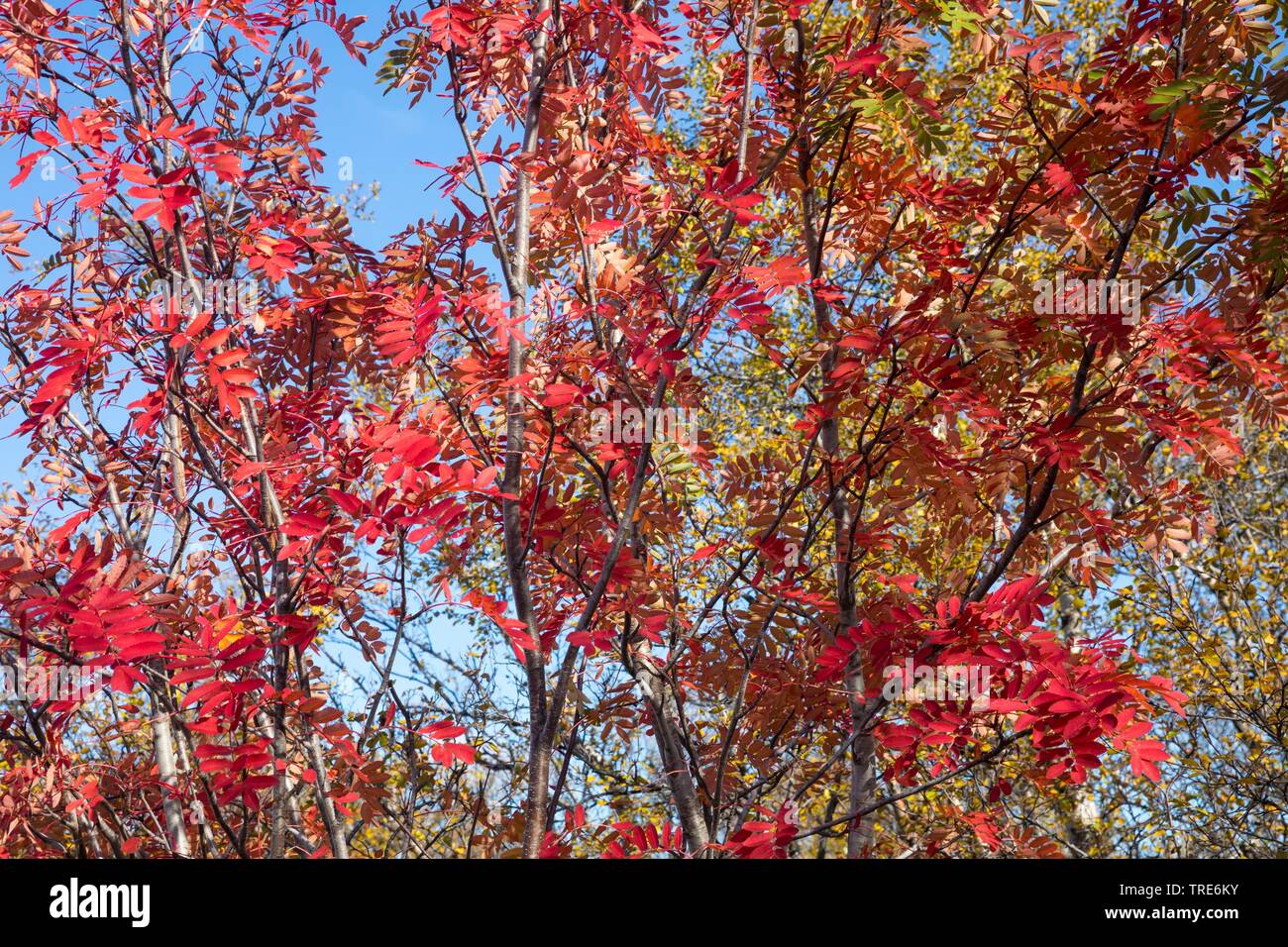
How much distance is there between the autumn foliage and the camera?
2654 millimetres

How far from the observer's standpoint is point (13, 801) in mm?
3244

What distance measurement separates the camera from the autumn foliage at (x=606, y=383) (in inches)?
104

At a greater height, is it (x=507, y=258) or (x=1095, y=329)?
(x=507, y=258)

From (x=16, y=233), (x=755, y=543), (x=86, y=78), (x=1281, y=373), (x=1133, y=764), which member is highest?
(x=86, y=78)

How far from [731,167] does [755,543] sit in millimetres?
1217

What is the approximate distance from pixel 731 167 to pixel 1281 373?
1823 millimetres

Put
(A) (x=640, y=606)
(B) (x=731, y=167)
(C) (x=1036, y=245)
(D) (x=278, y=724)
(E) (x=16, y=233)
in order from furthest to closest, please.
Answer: (C) (x=1036, y=245)
(E) (x=16, y=233)
(A) (x=640, y=606)
(D) (x=278, y=724)
(B) (x=731, y=167)

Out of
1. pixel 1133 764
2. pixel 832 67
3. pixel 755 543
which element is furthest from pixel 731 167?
pixel 1133 764

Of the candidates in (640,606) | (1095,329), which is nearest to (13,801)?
(640,606)

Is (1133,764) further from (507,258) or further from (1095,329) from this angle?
(507,258)

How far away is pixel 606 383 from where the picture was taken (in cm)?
315

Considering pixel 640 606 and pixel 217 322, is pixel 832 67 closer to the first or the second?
pixel 640 606
